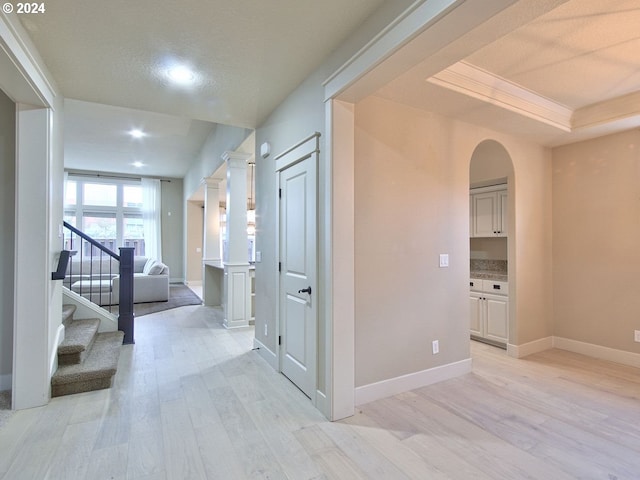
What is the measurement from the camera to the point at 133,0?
185cm

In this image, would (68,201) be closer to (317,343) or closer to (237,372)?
(237,372)

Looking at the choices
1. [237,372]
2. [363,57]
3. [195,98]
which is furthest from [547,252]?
[195,98]

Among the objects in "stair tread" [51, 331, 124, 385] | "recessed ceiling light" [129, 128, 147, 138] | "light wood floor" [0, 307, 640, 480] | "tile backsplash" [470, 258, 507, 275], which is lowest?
"light wood floor" [0, 307, 640, 480]

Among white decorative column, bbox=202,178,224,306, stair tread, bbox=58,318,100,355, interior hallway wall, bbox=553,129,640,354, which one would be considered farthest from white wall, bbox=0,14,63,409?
interior hallway wall, bbox=553,129,640,354

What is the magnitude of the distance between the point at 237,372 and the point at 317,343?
1.18 meters

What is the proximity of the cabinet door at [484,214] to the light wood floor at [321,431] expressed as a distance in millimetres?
1915

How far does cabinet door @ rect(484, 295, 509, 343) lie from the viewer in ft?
12.7

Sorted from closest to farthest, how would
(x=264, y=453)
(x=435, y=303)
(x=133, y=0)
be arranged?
(x=133, y=0) → (x=264, y=453) → (x=435, y=303)

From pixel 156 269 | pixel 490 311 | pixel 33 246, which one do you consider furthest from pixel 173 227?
pixel 490 311

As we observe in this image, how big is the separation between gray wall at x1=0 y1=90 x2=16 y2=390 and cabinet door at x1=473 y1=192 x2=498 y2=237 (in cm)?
520

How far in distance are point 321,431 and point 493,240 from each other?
3951 millimetres

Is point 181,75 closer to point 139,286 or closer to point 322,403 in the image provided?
point 322,403

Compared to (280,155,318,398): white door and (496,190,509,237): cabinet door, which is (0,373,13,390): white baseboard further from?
(496,190,509,237): cabinet door

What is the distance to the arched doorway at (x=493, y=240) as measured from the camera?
3.80 metres
